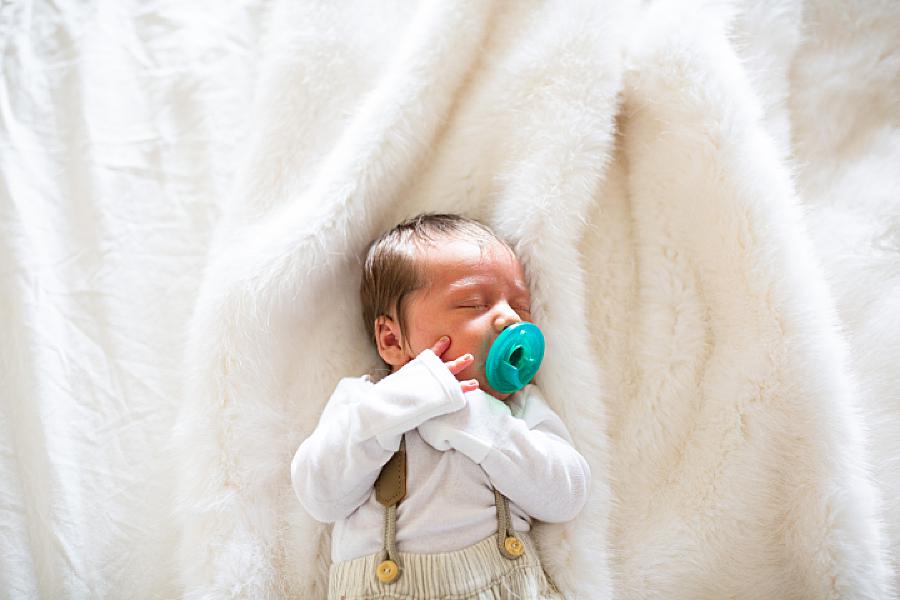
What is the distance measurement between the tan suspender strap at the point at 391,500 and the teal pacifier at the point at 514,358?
0.16 metres

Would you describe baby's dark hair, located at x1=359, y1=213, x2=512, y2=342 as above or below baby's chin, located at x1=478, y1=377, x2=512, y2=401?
above

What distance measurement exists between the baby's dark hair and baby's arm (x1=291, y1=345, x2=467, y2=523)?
0.42 ft

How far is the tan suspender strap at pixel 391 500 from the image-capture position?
94cm

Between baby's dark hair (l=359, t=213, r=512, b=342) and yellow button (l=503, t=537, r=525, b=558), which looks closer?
yellow button (l=503, t=537, r=525, b=558)

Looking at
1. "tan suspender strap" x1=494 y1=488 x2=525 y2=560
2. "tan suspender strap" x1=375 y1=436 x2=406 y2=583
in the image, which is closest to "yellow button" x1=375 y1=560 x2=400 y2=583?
"tan suspender strap" x1=375 y1=436 x2=406 y2=583

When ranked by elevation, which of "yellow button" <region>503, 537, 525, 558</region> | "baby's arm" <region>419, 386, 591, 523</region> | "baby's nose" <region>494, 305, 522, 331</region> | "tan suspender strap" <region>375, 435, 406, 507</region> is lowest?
"yellow button" <region>503, 537, 525, 558</region>

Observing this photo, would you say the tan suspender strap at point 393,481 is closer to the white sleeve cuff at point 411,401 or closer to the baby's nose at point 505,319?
the white sleeve cuff at point 411,401

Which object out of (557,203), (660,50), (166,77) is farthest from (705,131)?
(166,77)

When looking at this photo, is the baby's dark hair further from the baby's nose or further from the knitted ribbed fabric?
the knitted ribbed fabric

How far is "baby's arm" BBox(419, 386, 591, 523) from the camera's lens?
0.98 m

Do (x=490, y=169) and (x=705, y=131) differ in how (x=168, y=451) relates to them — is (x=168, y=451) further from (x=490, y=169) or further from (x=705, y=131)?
(x=705, y=131)

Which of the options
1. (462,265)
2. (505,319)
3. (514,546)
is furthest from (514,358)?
(514,546)

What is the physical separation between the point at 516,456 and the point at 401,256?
0.35m

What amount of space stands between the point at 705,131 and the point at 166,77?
100 centimetres
